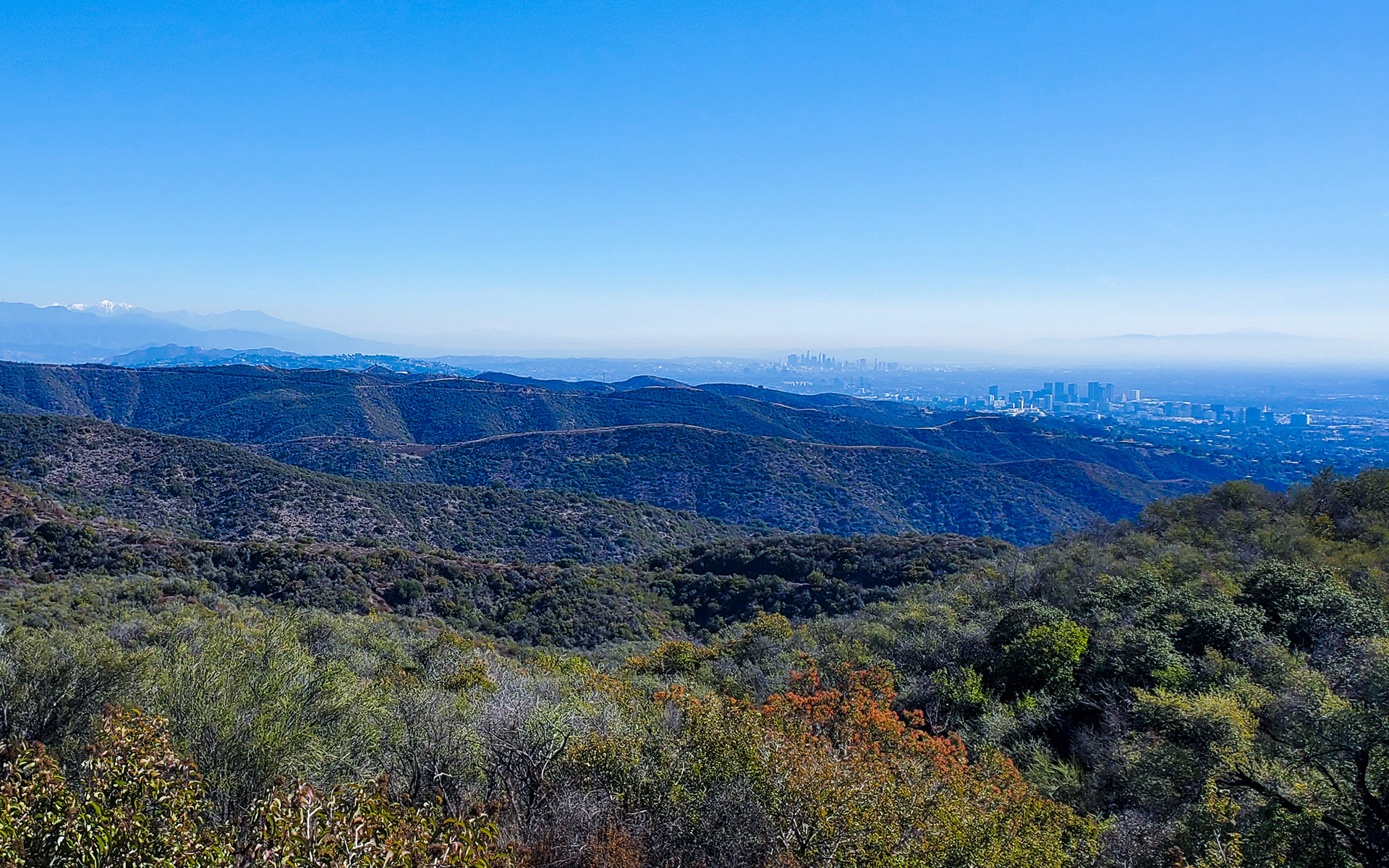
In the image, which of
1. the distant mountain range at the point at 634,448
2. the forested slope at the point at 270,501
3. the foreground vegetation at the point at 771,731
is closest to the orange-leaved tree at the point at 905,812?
the foreground vegetation at the point at 771,731

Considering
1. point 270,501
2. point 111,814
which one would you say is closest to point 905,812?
point 111,814

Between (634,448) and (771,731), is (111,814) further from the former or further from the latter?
(634,448)

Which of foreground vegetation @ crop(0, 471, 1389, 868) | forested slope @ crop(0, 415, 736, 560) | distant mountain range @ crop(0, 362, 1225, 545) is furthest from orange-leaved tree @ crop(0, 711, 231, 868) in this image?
distant mountain range @ crop(0, 362, 1225, 545)

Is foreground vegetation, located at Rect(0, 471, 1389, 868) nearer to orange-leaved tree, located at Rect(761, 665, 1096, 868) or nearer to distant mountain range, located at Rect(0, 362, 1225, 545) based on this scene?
orange-leaved tree, located at Rect(761, 665, 1096, 868)

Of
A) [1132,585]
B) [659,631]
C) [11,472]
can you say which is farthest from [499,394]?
[1132,585]

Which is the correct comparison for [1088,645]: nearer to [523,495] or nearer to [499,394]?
[523,495]

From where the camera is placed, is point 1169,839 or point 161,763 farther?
point 1169,839
